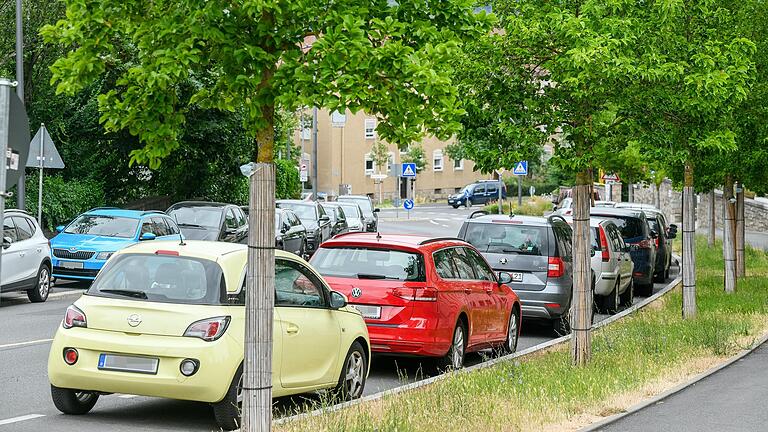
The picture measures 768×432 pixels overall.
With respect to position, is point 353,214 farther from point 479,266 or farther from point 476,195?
point 476,195

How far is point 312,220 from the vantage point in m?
37.2

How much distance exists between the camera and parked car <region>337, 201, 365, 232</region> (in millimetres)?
45469

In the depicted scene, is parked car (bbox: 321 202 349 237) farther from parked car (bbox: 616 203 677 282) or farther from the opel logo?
the opel logo

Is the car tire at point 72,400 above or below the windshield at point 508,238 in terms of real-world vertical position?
below

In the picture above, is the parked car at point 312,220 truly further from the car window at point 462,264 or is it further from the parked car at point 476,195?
the parked car at point 476,195

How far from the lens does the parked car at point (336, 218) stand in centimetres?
A: 4036

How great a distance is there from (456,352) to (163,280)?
16.5 feet

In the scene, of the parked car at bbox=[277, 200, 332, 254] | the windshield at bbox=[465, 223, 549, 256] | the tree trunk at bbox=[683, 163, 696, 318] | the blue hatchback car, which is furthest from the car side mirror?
the parked car at bbox=[277, 200, 332, 254]

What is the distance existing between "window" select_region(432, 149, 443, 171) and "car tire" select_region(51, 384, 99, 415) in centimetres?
9099

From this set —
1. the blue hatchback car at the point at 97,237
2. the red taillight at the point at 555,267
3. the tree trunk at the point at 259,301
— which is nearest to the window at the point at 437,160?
the blue hatchback car at the point at 97,237

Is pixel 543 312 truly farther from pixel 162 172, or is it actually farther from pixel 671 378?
pixel 162 172

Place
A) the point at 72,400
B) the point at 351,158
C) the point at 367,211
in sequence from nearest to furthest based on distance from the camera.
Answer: the point at 72,400 < the point at 367,211 < the point at 351,158

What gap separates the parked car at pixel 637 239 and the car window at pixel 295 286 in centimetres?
1589

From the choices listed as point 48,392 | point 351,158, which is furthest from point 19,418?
point 351,158
